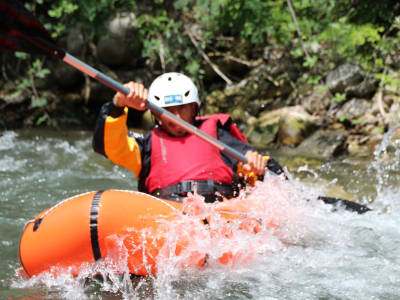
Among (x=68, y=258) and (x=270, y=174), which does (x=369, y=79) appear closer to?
(x=270, y=174)

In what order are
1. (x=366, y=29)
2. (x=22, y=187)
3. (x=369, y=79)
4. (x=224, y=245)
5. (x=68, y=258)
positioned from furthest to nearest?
(x=369, y=79)
(x=366, y=29)
(x=22, y=187)
(x=224, y=245)
(x=68, y=258)

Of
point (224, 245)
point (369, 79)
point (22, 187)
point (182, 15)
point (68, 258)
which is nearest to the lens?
point (68, 258)

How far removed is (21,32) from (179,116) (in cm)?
125

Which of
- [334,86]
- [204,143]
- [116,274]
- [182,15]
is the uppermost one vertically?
[182,15]

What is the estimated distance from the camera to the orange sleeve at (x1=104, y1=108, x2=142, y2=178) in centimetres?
296

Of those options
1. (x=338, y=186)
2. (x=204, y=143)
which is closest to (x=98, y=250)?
(x=204, y=143)

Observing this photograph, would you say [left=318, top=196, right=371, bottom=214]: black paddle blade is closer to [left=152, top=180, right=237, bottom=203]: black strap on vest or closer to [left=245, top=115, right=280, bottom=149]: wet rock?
[left=152, top=180, right=237, bottom=203]: black strap on vest

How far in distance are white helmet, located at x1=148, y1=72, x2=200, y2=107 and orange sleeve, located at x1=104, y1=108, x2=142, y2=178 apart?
368mm

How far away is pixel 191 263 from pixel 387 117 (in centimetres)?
471

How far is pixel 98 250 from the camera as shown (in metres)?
2.44

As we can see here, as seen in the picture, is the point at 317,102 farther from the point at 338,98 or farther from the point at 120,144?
the point at 120,144

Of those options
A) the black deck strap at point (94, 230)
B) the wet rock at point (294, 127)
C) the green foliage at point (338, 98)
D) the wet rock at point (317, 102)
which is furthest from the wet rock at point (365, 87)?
the black deck strap at point (94, 230)

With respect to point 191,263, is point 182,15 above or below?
above

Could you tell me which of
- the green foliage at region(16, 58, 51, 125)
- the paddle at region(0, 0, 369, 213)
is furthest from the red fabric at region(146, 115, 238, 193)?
the green foliage at region(16, 58, 51, 125)
